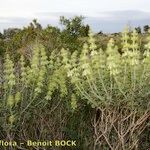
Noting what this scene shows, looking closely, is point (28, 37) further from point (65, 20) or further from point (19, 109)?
point (19, 109)

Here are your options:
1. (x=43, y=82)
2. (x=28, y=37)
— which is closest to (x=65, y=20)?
(x=28, y=37)

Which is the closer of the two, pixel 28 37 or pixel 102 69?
pixel 102 69

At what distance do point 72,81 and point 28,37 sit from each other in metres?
22.8

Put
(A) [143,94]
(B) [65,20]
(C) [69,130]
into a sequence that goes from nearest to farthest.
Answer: (A) [143,94], (C) [69,130], (B) [65,20]

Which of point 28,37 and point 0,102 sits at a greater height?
point 0,102

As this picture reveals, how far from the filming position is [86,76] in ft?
27.8

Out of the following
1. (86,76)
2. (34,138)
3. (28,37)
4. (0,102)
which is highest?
(86,76)

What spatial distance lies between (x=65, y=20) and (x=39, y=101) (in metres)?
17.1

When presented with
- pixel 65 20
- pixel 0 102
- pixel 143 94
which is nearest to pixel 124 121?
pixel 143 94

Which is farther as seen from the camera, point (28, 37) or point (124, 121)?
point (28, 37)

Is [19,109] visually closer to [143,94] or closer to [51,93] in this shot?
[51,93]

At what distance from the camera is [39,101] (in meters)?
9.05

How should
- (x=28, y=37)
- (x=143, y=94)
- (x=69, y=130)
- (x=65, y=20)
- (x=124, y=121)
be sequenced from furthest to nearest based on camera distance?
(x=28, y=37)
(x=65, y=20)
(x=69, y=130)
(x=124, y=121)
(x=143, y=94)

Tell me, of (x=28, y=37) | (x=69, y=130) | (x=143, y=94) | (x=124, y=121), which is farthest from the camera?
(x=28, y=37)
